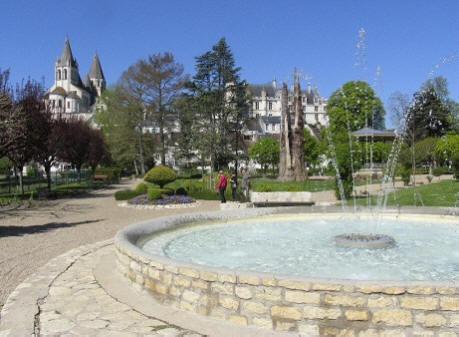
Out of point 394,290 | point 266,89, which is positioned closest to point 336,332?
point 394,290

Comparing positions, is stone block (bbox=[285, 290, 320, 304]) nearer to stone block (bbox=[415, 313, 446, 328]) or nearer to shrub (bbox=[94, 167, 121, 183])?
stone block (bbox=[415, 313, 446, 328])

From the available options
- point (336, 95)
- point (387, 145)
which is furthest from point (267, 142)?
point (387, 145)

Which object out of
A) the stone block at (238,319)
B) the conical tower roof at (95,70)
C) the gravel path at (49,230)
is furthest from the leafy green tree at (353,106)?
the conical tower roof at (95,70)

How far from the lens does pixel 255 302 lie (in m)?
4.91

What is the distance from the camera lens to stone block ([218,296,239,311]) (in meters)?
5.03

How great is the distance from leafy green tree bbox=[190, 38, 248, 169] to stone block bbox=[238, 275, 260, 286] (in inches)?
1613

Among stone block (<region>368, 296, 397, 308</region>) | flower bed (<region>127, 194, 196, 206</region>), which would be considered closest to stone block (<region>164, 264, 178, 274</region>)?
stone block (<region>368, 296, 397, 308</region>)

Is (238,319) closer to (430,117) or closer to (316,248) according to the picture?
(316,248)

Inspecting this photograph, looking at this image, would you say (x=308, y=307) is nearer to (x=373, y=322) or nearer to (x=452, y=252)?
(x=373, y=322)

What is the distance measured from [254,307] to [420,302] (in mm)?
1711

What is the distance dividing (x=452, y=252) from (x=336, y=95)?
53968 millimetres

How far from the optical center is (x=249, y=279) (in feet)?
16.1

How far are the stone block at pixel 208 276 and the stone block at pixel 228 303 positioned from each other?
0.81 feet

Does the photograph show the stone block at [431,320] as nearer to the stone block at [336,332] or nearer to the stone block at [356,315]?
the stone block at [356,315]
